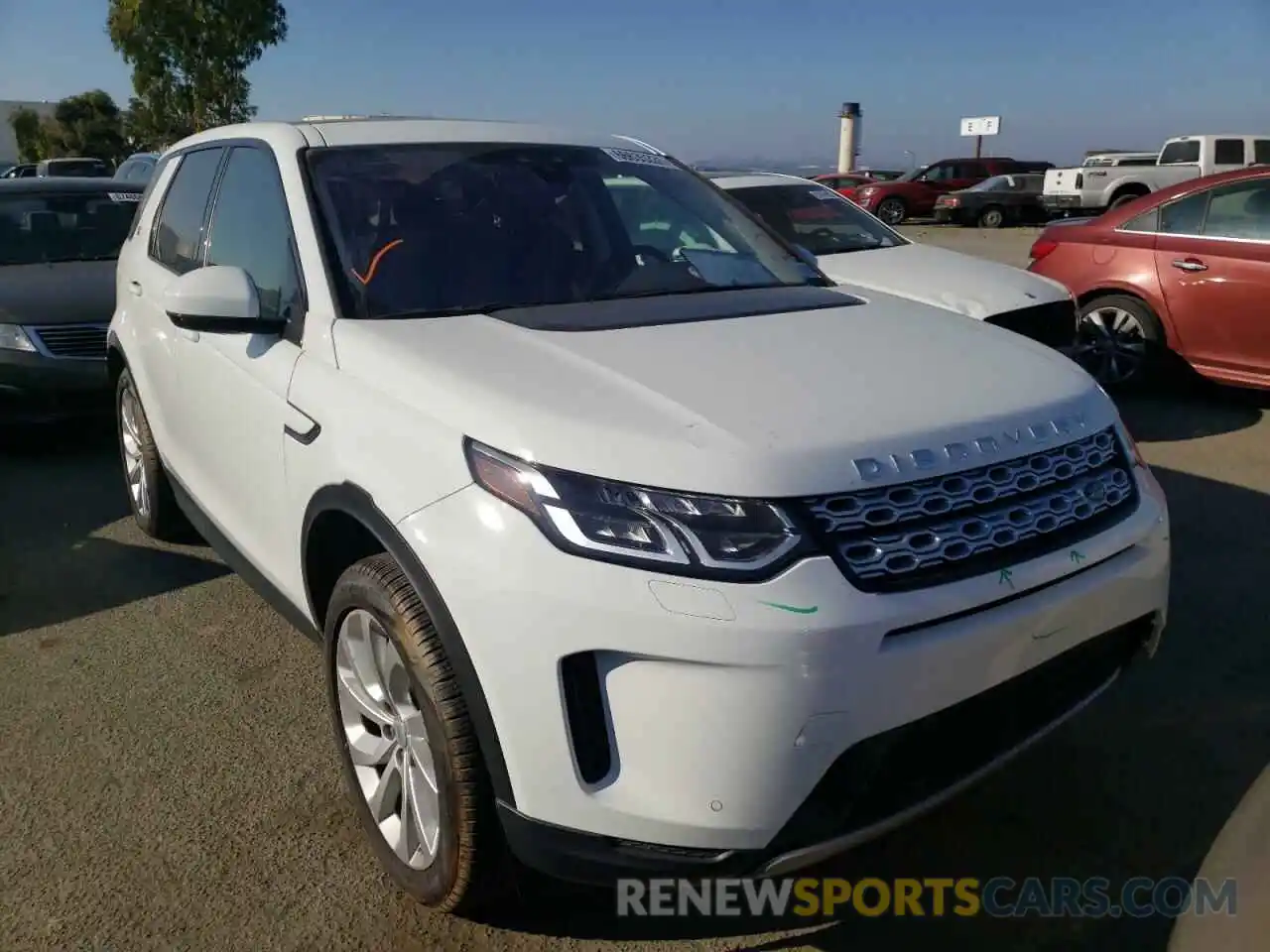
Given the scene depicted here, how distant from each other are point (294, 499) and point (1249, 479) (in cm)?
483


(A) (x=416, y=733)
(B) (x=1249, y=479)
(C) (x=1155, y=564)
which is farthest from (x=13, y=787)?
(B) (x=1249, y=479)

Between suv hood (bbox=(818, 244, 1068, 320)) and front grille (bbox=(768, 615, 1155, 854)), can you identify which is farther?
suv hood (bbox=(818, 244, 1068, 320))

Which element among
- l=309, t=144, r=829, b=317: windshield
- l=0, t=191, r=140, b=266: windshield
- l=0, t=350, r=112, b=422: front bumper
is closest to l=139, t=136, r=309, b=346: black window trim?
l=309, t=144, r=829, b=317: windshield

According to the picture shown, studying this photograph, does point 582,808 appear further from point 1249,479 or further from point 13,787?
point 1249,479

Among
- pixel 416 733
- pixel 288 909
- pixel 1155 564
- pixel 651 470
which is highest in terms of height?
pixel 651 470

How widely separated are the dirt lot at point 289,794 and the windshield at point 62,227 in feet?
11.2

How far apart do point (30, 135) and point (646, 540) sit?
189ft

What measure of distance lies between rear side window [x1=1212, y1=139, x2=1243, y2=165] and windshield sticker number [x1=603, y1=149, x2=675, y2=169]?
22795 mm

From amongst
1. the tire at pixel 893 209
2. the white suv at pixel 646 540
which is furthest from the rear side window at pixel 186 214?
the tire at pixel 893 209

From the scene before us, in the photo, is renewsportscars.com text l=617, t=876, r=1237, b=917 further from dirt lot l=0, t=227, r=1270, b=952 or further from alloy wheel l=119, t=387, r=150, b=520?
alloy wheel l=119, t=387, r=150, b=520

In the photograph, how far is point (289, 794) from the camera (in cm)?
293

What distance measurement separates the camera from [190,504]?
3.86 meters

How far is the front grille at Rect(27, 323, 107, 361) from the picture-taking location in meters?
6.11

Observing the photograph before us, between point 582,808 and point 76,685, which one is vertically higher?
point 582,808
